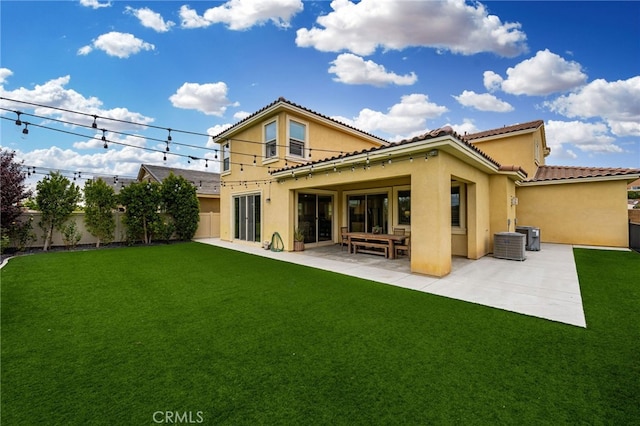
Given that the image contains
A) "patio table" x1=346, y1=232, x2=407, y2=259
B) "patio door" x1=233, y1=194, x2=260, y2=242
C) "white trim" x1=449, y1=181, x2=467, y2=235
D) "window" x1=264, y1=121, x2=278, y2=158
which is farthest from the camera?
"patio door" x1=233, y1=194, x2=260, y2=242

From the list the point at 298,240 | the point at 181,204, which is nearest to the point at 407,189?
the point at 298,240

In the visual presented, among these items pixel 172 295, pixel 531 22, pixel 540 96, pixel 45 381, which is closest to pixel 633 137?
pixel 540 96

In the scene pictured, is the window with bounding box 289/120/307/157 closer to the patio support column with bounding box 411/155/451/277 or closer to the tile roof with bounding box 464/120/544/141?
the patio support column with bounding box 411/155/451/277

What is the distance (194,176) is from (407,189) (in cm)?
1857

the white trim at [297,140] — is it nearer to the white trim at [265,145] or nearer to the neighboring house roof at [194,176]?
the white trim at [265,145]

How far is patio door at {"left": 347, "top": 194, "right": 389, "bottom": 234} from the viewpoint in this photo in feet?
35.2

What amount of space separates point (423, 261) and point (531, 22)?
9604 mm

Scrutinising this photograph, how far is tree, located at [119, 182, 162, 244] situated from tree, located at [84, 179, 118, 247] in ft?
1.54

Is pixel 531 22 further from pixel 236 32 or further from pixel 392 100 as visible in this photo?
pixel 236 32

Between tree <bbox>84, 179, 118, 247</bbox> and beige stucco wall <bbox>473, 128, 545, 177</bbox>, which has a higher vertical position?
beige stucco wall <bbox>473, 128, 545, 177</bbox>

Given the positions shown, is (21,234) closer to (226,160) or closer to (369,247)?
(226,160)

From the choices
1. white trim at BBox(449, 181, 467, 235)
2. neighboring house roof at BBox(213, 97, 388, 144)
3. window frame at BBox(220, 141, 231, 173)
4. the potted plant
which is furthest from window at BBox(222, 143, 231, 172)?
white trim at BBox(449, 181, 467, 235)

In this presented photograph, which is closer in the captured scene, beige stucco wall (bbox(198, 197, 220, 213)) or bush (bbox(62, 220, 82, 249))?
bush (bbox(62, 220, 82, 249))

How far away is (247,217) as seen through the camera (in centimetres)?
1268
